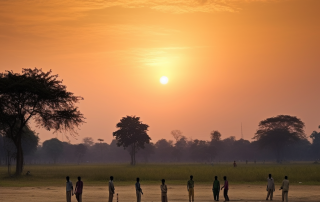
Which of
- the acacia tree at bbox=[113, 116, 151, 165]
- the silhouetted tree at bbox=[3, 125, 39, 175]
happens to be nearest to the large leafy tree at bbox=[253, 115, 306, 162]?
the acacia tree at bbox=[113, 116, 151, 165]

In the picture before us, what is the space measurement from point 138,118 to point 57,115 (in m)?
84.0

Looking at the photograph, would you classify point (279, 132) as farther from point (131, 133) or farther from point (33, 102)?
point (33, 102)

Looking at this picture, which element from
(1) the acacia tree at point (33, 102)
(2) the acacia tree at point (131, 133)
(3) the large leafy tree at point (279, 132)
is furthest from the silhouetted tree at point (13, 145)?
(3) the large leafy tree at point (279, 132)

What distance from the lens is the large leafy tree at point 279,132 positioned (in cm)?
16600

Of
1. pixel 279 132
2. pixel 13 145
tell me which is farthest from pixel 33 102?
pixel 279 132

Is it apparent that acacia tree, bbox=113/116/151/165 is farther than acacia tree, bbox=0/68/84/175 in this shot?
Yes

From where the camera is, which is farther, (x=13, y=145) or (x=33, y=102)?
(x=13, y=145)

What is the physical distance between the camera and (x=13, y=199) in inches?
1340

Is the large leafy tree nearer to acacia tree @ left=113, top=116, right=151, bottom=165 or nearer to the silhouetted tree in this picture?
acacia tree @ left=113, top=116, right=151, bottom=165

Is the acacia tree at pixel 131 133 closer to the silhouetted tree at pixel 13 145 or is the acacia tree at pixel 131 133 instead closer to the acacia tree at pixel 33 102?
the silhouetted tree at pixel 13 145

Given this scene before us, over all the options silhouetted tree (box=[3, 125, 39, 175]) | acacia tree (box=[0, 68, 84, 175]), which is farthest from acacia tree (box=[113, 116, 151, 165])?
acacia tree (box=[0, 68, 84, 175])

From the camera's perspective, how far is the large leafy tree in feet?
545

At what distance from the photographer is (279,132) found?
165750mm

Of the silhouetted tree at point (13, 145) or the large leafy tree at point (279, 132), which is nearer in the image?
the silhouetted tree at point (13, 145)
